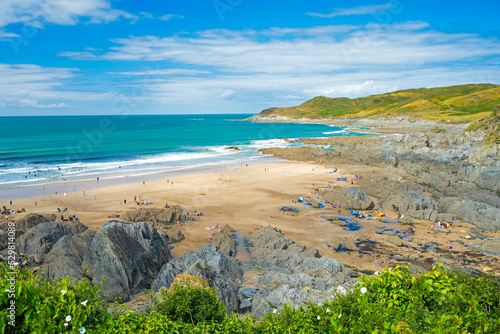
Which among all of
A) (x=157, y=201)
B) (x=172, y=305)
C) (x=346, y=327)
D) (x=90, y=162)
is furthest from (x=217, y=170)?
(x=346, y=327)

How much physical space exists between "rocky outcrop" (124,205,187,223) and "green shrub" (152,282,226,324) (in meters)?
20.9

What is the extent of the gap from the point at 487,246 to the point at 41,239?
35548 millimetres

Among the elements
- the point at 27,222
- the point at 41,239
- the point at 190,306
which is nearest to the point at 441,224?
the point at 190,306

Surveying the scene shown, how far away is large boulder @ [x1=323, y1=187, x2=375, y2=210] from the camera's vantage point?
1441 inches

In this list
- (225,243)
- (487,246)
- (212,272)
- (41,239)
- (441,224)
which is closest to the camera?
(212,272)

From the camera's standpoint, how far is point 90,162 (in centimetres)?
6875

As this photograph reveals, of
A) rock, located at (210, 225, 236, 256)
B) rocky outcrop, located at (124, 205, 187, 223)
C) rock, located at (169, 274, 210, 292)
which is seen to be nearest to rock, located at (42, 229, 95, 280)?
rock, located at (169, 274, 210, 292)

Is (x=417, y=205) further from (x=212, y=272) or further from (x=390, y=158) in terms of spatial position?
(x=390, y=158)

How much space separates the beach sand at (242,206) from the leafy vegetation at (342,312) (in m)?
14.0

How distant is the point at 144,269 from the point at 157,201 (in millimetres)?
20192

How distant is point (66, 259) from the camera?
19.9 m

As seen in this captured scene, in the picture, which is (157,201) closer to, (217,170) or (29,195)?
(29,195)

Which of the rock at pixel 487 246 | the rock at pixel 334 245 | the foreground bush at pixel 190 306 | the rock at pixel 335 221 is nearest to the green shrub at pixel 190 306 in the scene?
the foreground bush at pixel 190 306

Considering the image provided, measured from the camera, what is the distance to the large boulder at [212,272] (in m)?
17.1
